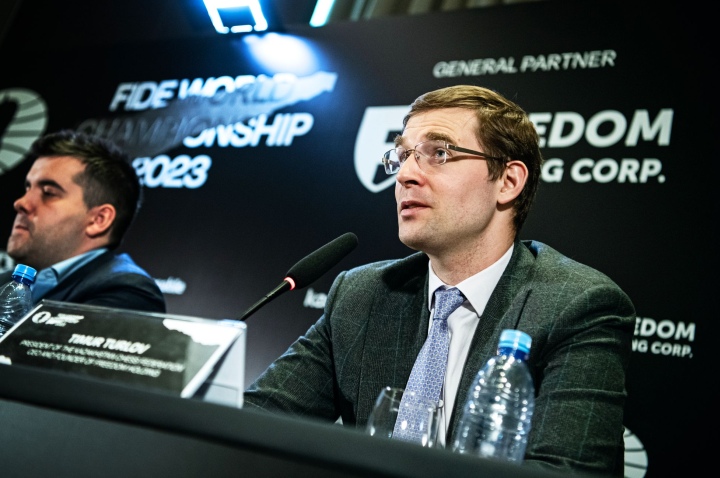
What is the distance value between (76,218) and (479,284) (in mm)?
1866

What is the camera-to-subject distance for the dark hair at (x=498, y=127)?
6.79 feet

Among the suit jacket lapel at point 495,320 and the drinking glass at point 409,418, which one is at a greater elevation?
the suit jacket lapel at point 495,320

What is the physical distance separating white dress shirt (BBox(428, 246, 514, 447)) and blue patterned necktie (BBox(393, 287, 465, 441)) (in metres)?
0.02

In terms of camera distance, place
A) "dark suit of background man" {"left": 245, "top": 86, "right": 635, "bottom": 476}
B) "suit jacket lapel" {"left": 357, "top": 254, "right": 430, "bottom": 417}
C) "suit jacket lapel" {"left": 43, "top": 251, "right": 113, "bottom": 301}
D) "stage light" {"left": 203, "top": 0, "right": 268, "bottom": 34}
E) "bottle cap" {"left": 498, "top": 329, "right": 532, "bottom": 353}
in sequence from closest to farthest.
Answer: "bottle cap" {"left": 498, "top": 329, "right": 532, "bottom": 353}
"dark suit of background man" {"left": 245, "top": 86, "right": 635, "bottom": 476}
"suit jacket lapel" {"left": 357, "top": 254, "right": 430, "bottom": 417}
"suit jacket lapel" {"left": 43, "top": 251, "right": 113, "bottom": 301}
"stage light" {"left": 203, "top": 0, "right": 268, "bottom": 34}

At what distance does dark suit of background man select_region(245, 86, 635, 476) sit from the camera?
162cm

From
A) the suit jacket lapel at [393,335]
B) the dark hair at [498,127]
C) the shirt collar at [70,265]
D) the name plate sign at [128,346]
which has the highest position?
the dark hair at [498,127]

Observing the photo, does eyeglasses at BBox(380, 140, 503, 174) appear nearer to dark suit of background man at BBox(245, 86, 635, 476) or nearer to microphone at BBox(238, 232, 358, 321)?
dark suit of background man at BBox(245, 86, 635, 476)

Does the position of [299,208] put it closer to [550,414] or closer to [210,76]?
[210,76]

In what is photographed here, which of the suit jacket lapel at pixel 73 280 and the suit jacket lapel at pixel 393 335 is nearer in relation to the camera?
the suit jacket lapel at pixel 393 335

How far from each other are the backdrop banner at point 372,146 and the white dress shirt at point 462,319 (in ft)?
2.44

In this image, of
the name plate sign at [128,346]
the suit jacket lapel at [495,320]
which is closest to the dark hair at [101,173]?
the suit jacket lapel at [495,320]

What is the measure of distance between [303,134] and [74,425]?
2565mm

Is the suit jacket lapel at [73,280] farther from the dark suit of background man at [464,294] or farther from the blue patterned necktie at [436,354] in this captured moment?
the blue patterned necktie at [436,354]

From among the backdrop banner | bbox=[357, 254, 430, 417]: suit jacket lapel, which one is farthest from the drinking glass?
the backdrop banner
